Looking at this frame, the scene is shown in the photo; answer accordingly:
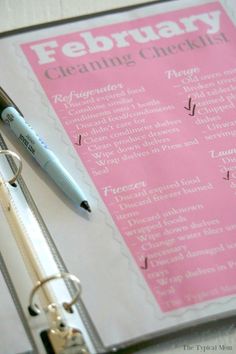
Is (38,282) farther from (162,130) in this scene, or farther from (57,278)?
(162,130)

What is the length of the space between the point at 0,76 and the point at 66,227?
194 millimetres

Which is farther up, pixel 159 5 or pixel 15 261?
pixel 159 5

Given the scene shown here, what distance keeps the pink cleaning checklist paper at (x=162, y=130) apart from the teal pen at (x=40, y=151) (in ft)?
0.08

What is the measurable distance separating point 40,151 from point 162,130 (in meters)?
0.11

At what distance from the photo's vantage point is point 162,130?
24.5 inches

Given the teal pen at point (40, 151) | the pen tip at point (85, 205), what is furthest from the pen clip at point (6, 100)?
the pen tip at point (85, 205)

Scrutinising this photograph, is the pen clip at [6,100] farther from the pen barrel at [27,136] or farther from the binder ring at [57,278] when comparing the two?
the binder ring at [57,278]

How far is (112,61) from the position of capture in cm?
Result: 69

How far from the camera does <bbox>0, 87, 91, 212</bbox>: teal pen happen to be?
0.57 m

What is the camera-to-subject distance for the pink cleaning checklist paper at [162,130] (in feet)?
1.75

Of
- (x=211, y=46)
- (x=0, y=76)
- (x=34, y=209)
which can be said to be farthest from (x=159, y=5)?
(x=34, y=209)

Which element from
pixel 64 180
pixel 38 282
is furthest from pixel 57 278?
pixel 64 180

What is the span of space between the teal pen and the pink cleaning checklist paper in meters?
0.02

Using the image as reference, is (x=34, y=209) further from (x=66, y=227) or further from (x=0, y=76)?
(x=0, y=76)
